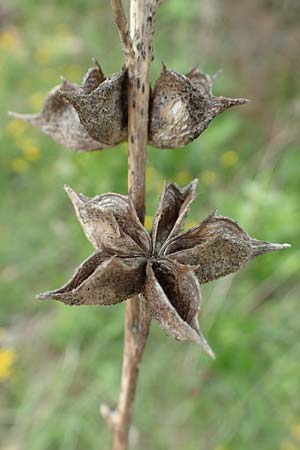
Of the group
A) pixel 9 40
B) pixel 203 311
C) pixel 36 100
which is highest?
pixel 9 40

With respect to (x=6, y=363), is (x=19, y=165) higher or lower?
higher

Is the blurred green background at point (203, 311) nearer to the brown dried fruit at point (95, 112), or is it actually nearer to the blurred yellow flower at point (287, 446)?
the blurred yellow flower at point (287, 446)

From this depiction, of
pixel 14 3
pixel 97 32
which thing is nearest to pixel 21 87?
pixel 97 32

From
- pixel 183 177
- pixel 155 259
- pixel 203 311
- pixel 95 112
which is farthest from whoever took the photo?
pixel 183 177

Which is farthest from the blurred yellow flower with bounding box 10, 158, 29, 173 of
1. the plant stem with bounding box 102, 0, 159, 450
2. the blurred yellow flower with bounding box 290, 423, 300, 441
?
the plant stem with bounding box 102, 0, 159, 450

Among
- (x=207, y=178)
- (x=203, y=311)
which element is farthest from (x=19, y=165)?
(x=203, y=311)

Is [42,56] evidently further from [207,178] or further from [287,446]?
[287,446]

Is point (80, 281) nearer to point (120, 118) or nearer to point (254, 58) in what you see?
point (120, 118)
